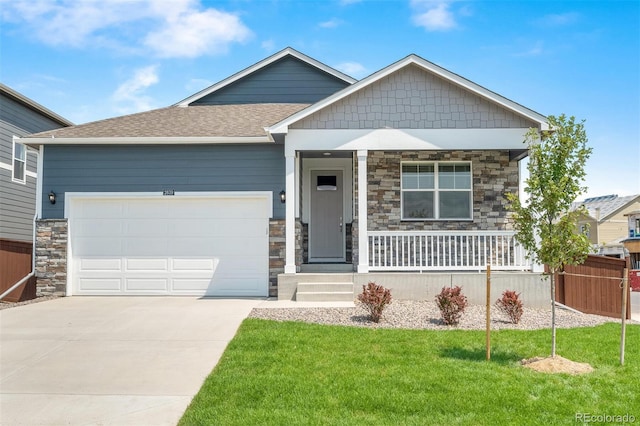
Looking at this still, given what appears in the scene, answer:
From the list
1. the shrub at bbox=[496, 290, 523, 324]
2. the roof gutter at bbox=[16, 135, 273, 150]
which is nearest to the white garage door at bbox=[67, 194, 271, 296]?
the roof gutter at bbox=[16, 135, 273, 150]

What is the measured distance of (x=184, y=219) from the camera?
37.9 feet

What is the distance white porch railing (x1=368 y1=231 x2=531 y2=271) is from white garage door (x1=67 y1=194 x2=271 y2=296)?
273 cm

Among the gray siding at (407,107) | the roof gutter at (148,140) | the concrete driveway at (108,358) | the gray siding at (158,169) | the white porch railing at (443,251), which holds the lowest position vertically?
the concrete driveway at (108,358)

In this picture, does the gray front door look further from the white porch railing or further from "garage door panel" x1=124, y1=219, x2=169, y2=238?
"garage door panel" x1=124, y1=219, x2=169, y2=238

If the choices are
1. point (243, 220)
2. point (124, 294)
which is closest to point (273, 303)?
point (243, 220)

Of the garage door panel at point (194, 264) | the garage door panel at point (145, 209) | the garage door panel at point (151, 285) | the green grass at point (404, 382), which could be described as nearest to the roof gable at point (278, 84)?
the garage door panel at point (145, 209)

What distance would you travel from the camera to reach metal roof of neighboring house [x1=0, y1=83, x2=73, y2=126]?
1442cm

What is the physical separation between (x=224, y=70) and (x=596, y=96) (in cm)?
1119

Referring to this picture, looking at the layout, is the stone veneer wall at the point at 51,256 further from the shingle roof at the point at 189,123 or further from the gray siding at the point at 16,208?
the gray siding at the point at 16,208

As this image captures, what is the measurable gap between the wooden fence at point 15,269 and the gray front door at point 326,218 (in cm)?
679

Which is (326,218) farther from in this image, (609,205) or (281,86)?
(609,205)

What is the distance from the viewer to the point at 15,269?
11438 millimetres

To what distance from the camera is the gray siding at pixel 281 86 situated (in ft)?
48.9

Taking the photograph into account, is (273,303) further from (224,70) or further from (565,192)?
(224,70)
